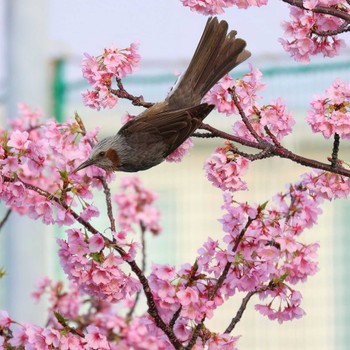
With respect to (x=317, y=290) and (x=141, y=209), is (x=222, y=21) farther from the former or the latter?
(x=317, y=290)

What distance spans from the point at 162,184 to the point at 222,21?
3.59m

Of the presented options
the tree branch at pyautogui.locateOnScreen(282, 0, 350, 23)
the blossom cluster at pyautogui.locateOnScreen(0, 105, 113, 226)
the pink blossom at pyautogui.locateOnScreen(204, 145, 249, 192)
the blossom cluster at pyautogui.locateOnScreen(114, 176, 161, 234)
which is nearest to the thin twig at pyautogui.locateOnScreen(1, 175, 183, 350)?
the blossom cluster at pyautogui.locateOnScreen(0, 105, 113, 226)

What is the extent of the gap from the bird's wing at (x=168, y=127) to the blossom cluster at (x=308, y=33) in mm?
220

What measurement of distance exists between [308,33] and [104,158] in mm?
528

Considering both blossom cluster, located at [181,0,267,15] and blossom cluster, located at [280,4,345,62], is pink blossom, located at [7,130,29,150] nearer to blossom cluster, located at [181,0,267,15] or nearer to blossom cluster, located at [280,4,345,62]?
blossom cluster, located at [181,0,267,15]

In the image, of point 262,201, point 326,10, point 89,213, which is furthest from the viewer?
point 262,201

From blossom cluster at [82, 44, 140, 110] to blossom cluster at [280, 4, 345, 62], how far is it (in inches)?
13.5

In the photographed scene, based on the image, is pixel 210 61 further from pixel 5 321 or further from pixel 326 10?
pixel 5 321

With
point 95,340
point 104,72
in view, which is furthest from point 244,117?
point 95,340

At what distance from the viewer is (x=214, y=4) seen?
71.4 inches

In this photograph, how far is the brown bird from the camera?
195cm

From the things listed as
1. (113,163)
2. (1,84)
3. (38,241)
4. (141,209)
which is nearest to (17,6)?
(1,84)

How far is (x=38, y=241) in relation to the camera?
474cm

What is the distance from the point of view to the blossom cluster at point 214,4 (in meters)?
1.80
